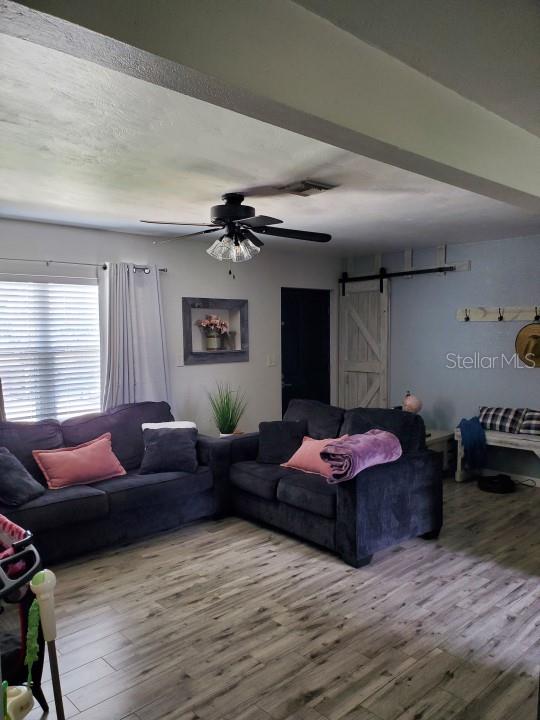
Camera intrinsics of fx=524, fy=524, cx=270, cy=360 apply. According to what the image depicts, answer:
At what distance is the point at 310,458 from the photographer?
414 centimetres

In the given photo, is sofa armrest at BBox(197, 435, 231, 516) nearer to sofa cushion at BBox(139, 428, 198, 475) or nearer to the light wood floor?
sofa cushion at BBox(139, 428, 198, 475)

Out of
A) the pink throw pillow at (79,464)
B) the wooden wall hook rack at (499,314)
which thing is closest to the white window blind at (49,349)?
the pink throw pillow at (79,464)

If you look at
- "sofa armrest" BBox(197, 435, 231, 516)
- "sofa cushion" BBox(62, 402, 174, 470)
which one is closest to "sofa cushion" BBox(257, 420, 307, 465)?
"sofa armrest" BBox(197, 435, 231, 516)

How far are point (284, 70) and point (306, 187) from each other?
179cm

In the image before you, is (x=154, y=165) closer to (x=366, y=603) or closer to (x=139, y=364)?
(x=139, y=364)

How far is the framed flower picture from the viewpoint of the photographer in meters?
5.38

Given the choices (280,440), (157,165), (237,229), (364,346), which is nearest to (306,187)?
(237,229)

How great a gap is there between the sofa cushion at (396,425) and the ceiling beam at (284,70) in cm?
214

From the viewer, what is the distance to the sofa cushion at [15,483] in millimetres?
3392

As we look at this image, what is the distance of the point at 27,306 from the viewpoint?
14.2ft

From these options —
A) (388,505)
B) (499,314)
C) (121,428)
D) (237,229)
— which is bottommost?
(388,505)

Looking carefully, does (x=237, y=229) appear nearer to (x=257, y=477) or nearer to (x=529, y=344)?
(x=257, y=477)

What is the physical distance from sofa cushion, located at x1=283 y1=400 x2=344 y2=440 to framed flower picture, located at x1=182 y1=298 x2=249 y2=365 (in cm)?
122

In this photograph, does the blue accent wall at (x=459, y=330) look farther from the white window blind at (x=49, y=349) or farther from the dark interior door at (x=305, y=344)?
the white window blind at (x=49, y=349)
